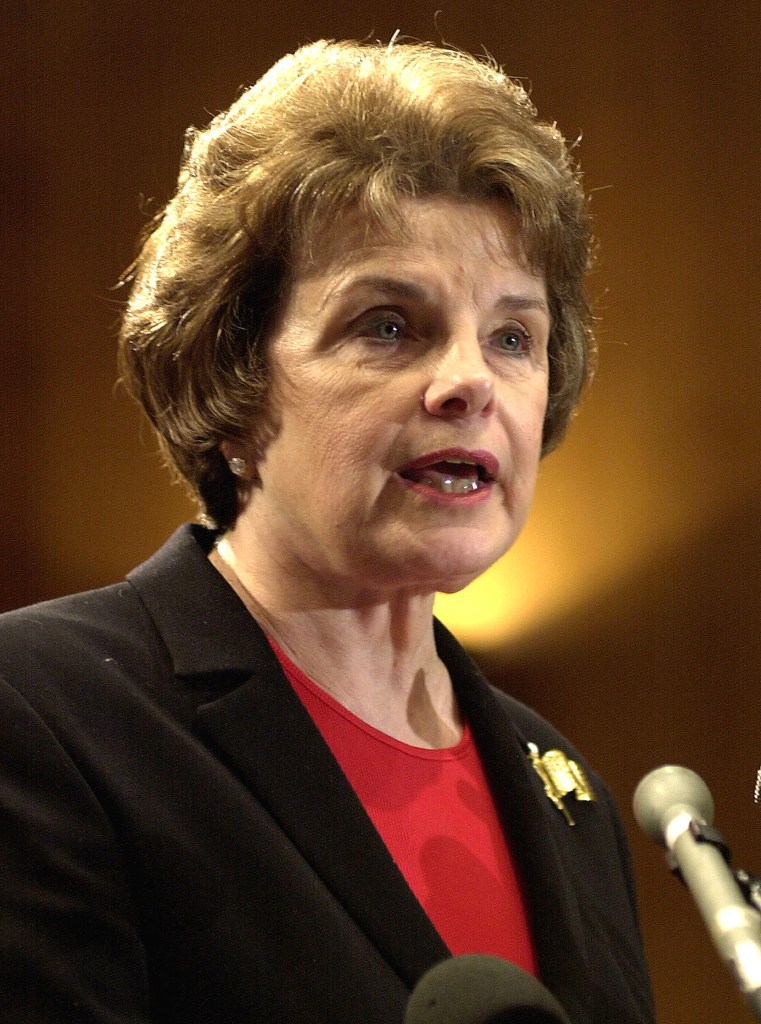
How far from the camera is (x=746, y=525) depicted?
3230 millimetres

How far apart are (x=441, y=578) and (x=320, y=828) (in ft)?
1.03

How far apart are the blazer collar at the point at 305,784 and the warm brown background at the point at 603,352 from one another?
1.41m

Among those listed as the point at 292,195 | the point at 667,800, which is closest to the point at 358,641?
the point at 292,195

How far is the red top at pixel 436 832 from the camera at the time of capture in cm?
143

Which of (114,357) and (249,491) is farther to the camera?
(114,357)

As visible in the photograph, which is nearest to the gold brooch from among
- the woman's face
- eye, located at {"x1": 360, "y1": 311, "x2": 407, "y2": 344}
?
the woman's face

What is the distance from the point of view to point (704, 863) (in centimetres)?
91

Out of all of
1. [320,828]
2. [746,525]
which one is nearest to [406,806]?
[320,828]

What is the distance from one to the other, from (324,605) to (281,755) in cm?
24

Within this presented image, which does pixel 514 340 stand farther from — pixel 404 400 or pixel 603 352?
pixel 603 352

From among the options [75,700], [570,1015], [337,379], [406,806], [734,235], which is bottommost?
[570,1015]

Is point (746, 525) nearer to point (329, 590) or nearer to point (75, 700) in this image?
point (329, 590)

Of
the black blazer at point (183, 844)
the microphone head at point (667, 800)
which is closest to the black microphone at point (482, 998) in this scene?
the microphone head at point (667, 800)

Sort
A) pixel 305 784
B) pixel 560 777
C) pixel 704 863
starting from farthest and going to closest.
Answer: pixel 560 777
pixel 305 784
pixel 704 863
